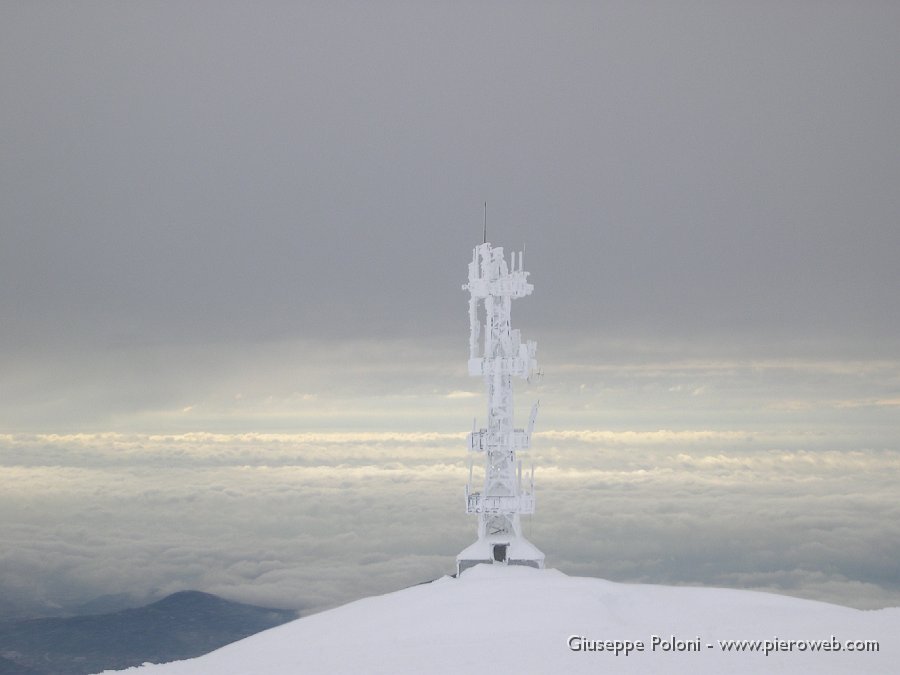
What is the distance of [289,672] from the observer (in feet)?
136

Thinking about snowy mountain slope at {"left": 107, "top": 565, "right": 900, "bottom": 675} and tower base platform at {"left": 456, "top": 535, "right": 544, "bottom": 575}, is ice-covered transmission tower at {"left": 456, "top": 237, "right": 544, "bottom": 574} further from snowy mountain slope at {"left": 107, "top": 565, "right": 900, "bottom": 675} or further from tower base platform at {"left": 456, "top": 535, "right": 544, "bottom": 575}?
snowy mountain slope at {"left": 107, "top": 565, "right": 900, "bottom": 675}

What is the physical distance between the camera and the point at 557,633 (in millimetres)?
42969

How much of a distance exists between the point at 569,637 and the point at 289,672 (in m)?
11.2

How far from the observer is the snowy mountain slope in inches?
1535

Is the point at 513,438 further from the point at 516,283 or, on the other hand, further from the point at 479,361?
the point at 516,283

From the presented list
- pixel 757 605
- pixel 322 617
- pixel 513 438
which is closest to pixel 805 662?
pixel 757 605

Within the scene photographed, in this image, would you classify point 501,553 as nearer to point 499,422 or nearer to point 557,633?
point 499,422

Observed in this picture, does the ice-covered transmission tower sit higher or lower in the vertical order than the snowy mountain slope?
higher

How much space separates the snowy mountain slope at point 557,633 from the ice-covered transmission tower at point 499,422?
1765 cm

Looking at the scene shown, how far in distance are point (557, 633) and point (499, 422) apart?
97.9ft

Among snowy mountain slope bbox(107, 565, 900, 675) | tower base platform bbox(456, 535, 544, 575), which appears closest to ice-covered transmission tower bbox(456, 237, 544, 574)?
tower base platform bbox(456, 535, 544, 575)

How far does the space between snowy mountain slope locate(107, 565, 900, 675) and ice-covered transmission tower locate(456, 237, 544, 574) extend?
1765 centimetres

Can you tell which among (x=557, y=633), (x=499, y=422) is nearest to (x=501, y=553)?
(x=499, y=422)

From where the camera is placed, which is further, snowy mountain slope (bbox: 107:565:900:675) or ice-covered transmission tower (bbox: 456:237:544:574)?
ice-covered transmission tower (bbox: 456:237:544:574)
